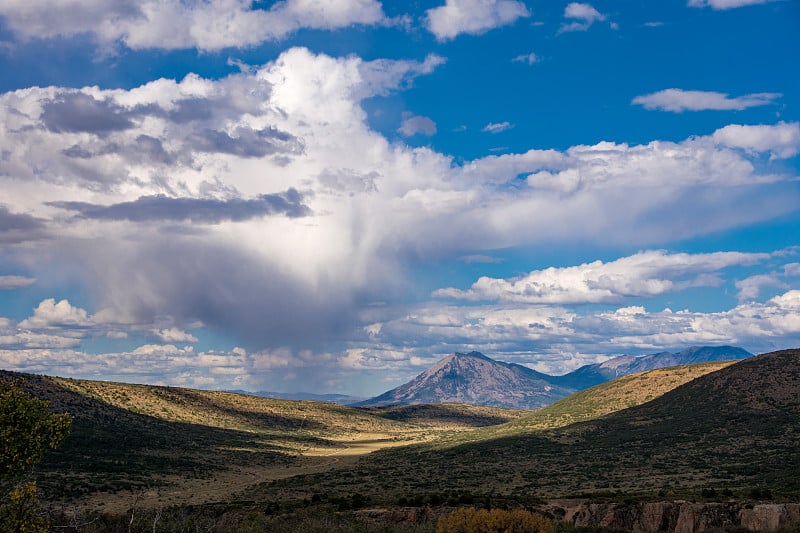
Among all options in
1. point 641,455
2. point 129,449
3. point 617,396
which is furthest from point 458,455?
point 617,396

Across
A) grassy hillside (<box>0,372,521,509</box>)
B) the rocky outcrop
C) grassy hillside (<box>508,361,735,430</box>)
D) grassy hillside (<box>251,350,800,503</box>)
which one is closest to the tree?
grassy hillside (<box>251,350,800,503</box>)

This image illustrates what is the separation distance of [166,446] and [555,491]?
66584mm

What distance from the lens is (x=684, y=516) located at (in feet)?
103

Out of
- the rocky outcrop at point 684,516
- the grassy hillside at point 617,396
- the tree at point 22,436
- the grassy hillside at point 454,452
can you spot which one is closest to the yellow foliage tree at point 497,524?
the rocky outcrop at point 684,516

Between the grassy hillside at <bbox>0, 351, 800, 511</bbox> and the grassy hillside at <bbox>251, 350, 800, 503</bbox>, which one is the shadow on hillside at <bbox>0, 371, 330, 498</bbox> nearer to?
the grassy hillside at <bbox>0, 351, 800, 511</bbox>

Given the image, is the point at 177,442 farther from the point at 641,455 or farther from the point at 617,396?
the point at 617,396

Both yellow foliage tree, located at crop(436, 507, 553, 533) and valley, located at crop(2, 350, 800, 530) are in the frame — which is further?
valley, located at crop(2, 350, 800, 530)

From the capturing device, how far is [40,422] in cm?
2042

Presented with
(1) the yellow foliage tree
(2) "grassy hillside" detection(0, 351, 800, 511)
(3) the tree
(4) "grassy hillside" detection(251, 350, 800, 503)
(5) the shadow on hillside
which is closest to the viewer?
(3) the tree

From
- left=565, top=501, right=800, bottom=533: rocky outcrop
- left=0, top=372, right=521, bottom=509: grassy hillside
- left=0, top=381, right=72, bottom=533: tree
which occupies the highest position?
left=0, top=381, right=72, bottom=533: tree

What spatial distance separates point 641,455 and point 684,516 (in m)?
55.7

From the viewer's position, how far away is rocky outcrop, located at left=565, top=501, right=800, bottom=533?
1126 inches

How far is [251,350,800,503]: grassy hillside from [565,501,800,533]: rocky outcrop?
26.5ft

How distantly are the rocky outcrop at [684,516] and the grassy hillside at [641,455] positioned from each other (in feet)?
26.5
